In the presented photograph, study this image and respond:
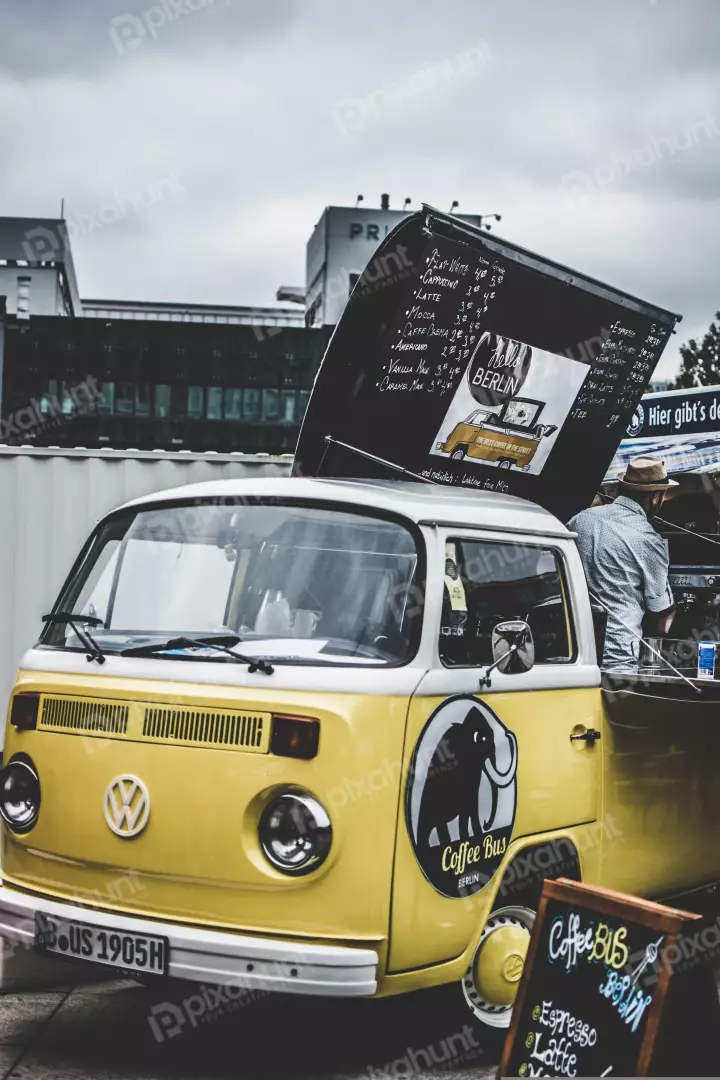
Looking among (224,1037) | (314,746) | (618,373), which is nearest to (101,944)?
(224,1037)

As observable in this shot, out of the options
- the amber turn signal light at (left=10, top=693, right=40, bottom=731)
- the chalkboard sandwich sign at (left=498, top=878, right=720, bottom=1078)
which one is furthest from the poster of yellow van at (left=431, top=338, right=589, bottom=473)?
the chalkboard sandwich sign at (left=498, top=878, right=720, bottom=1078)

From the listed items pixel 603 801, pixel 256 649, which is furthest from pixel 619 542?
pixel 256 649

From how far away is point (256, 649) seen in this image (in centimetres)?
466

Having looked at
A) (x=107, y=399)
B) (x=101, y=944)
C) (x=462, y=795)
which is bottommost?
(x=101, y=944)

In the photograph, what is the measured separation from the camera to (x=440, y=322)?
5852mm

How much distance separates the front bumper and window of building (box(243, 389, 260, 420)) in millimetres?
57538

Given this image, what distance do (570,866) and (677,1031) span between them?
5.48 feet

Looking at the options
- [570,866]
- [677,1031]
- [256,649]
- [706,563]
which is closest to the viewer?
[677,1031]

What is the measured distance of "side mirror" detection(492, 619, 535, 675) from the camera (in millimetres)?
4742

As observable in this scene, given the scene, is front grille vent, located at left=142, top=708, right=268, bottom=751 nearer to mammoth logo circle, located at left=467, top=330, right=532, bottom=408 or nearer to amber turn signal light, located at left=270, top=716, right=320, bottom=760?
amber turn signal light, located at left=270, top=716, right=320, bottom=760

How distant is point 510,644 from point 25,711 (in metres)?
1.91

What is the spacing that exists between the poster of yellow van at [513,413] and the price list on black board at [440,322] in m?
0.16

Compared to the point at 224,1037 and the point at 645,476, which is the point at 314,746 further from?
the point at 645,476

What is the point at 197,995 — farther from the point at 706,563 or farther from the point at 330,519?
the point at 706,563
